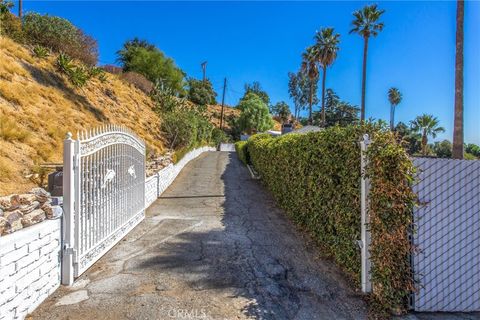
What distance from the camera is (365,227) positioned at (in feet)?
12.6

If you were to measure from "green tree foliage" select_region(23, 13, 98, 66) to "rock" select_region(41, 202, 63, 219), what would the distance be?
19025mm

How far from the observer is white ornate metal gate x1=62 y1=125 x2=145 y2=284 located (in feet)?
13.4

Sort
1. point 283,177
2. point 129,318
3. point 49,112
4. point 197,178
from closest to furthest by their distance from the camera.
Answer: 1. point 129,318
2. point 283,177
3. point 49,112
4. point 197,178

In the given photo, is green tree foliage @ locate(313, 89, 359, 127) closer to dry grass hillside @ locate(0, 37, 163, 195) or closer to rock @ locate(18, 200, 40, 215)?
dry grass hillside @ locate(0, 37, 163, 195)

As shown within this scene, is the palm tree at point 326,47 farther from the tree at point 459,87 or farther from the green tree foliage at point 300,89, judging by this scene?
the green tree foliage at point 300,89

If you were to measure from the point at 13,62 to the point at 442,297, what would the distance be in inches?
682

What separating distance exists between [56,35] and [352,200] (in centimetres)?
2175

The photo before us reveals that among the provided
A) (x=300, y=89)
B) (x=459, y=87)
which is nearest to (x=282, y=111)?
(x=300, y=89)

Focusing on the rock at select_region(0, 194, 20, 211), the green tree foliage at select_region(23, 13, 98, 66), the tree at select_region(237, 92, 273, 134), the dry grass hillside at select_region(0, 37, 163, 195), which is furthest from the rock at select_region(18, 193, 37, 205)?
the tree at select_region(237, 92, 273, 134)

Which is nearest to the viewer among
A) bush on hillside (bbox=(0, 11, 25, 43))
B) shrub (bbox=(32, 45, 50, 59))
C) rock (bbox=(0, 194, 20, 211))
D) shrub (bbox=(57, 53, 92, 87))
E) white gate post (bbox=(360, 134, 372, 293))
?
white gate post (bbox=(360, 134, 372, 293))

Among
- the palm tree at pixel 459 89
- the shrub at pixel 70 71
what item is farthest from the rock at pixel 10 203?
the shrub at pixel 70 71

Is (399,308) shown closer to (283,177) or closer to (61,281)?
(61,281)

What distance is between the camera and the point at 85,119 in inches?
562

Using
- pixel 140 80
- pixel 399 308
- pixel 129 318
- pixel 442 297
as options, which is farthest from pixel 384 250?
pixel 140 80
